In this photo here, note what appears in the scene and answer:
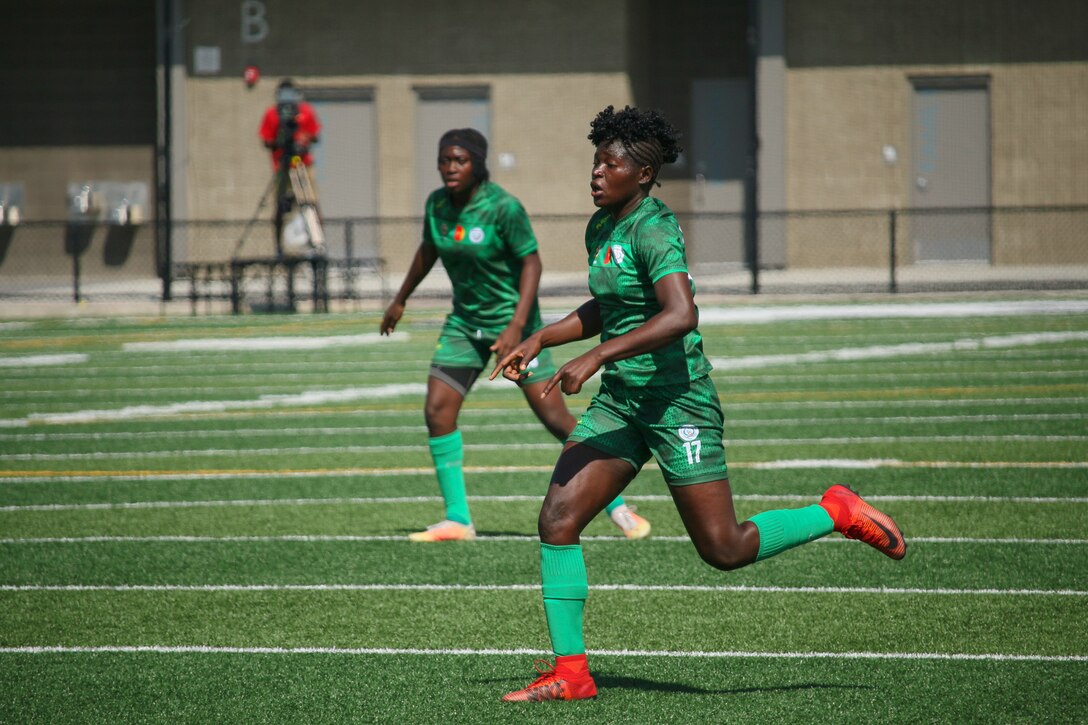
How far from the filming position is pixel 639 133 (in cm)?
516

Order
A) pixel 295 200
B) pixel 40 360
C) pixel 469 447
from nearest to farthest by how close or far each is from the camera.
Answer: pixel 469 447 < pixel 40 360 < pixel 295 200

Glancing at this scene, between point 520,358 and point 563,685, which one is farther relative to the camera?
point 563,685

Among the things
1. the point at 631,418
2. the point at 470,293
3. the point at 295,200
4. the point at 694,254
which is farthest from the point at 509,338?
the point at 694,254

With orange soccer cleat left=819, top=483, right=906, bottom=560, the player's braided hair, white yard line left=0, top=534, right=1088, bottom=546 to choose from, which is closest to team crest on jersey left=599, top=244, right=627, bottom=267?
the player's braided hair

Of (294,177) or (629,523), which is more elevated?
(294,177)

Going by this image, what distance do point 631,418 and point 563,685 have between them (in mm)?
911

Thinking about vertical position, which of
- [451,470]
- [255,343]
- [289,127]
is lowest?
[451,470]

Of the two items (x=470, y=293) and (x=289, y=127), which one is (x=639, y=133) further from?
(x=289, y=127)

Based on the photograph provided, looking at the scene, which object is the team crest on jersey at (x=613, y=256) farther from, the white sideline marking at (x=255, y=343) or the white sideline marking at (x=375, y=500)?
the white sideline marking at (x=255, y=343)

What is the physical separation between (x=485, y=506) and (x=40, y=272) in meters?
26.6

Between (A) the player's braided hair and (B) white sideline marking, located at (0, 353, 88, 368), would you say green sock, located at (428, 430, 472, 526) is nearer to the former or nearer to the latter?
(A) the player's braided hair

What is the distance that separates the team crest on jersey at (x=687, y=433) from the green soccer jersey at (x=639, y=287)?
160 mm

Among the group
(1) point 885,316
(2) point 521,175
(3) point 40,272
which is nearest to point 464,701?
(1) point 885,316

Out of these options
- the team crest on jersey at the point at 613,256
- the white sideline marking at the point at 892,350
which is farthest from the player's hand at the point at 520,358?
the white sideline marking at the point at 892,350
